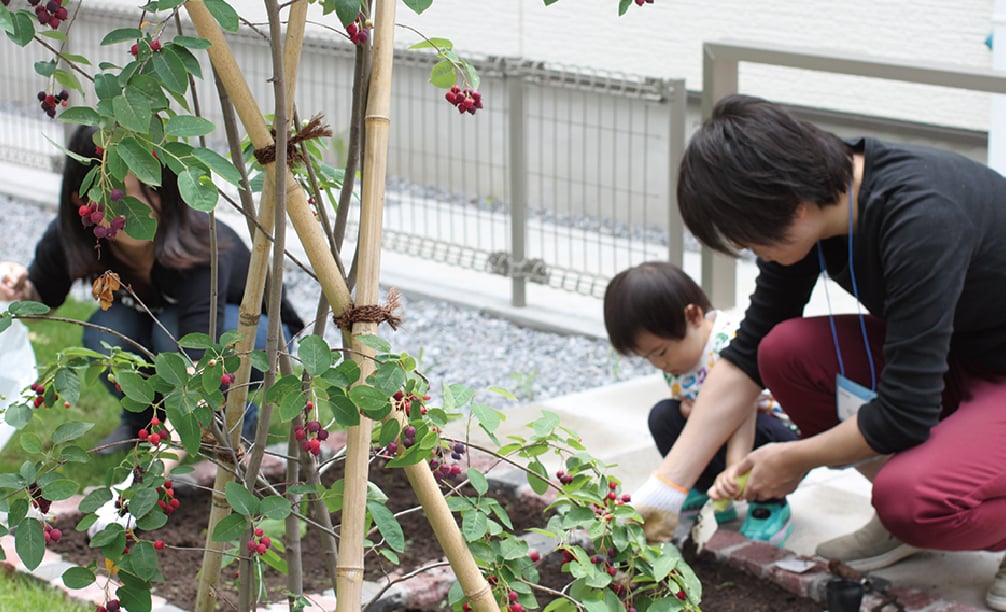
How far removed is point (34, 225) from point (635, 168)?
3.55m

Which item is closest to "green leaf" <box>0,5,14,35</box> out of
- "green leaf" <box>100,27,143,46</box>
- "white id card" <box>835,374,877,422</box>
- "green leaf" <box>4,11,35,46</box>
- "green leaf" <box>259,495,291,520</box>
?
"green leaf" <box>4,11,35,46</box>

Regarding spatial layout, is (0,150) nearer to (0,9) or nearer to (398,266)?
(398,266)

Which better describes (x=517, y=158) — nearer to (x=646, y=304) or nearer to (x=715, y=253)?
(x=715, y=253)

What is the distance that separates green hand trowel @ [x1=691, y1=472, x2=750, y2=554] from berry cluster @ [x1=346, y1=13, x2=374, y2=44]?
144cm

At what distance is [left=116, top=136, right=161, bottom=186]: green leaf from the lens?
1.38 metres

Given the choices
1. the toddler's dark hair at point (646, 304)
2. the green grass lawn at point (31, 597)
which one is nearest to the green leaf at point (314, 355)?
the green grass lawn at point (31, 597)

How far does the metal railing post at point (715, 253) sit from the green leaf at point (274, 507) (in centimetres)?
275

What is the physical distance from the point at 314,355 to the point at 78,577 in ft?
1.57

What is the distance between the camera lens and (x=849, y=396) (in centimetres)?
281

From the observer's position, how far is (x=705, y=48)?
4.36m

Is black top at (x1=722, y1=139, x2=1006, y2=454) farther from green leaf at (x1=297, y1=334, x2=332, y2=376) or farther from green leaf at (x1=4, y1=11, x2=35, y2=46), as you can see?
Result: green leaf at (x1=4, y1=11, x2=35, y2=46)

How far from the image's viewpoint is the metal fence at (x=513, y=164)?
5699 millimetres

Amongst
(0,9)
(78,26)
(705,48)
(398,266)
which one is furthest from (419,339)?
(78,26)

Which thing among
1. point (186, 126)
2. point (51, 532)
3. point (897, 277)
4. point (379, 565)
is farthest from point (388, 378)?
point (897, 277)
